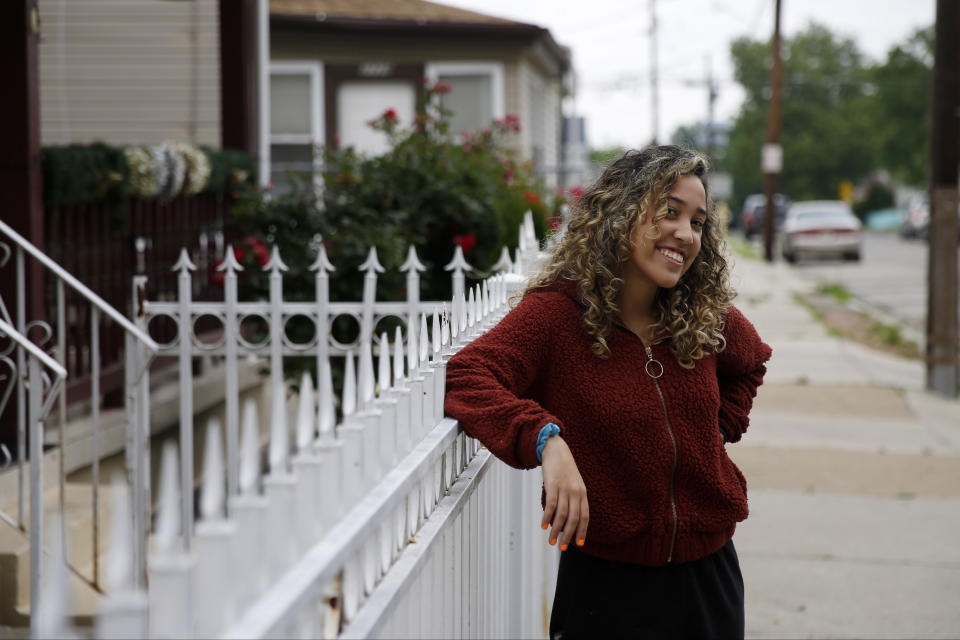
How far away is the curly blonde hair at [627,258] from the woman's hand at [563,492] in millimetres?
321

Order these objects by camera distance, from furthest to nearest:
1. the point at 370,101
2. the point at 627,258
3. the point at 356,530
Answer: the point at 370,101 < the point at 627,258 < the point at 356,530

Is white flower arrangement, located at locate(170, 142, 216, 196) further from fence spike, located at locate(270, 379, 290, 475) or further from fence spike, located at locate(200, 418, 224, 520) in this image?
fence spike, located at locate(200, 418, 224, 520)

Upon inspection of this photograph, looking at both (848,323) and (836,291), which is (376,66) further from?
(836,291)

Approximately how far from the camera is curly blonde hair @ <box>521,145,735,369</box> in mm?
2615

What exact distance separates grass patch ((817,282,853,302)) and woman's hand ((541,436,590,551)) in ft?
61.6

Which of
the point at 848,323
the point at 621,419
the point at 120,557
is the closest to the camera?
the point at 120,557

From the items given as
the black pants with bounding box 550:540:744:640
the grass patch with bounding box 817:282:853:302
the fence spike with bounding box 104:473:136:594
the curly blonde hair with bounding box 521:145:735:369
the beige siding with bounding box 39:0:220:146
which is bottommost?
the grass patch with bounding box 817:282:853:302

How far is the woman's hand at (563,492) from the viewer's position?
2.32m

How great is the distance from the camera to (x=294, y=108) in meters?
17.3

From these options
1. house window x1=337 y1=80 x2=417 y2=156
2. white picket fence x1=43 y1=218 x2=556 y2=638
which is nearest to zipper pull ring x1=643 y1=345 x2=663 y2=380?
white picket fence x1=43 y1=218 x2=556 y2=638

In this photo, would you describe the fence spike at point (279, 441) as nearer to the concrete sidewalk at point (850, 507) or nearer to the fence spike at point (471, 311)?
the fence spike at point (471, 311)

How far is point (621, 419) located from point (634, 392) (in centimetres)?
7

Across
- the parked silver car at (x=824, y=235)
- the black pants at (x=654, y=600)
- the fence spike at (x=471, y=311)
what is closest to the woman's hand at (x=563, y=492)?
the black pants at (x=654, y=600)

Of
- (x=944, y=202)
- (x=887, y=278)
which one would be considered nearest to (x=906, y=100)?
(x=887, y=278)
